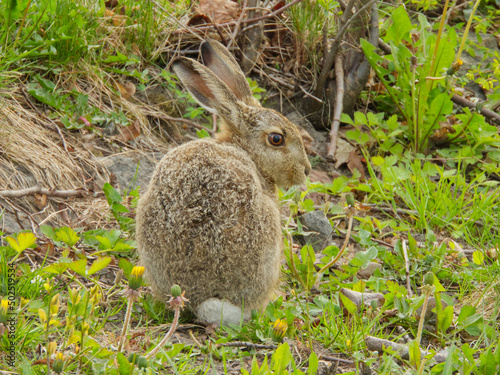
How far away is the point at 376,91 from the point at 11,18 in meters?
4.57

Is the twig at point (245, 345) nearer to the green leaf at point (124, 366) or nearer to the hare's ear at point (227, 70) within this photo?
the green leaf at point (124, 366)

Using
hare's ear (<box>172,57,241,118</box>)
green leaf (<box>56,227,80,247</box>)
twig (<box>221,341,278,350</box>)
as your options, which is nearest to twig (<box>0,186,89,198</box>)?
green leaf (<box>56,227,80,247</box>)

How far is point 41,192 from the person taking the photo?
4820 millimetres

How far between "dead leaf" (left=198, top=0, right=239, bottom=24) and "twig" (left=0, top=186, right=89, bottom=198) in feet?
10.2

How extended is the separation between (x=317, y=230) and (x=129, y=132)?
237 centimetres

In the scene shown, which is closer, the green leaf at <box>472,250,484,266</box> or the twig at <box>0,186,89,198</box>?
the green leaf at <box>472,250,484,266</box>

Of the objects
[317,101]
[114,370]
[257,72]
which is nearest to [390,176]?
[317,101]

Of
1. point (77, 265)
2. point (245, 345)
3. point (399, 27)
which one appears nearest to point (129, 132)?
point (77, 265)

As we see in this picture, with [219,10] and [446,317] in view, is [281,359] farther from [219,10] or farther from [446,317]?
[219,10]

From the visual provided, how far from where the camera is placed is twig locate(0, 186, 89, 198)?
4588mm

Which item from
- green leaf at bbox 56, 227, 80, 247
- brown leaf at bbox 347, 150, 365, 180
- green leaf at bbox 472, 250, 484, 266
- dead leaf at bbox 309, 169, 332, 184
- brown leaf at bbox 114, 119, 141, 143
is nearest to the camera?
green leaf at bbox 56, 227, 80, 247

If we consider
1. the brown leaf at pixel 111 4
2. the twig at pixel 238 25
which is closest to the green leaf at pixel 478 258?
the twig at pixel 238 25

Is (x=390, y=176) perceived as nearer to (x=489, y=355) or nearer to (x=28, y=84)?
(x=489, y=355)

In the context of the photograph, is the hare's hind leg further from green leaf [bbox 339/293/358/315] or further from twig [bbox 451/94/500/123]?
twig [bbox 451/94/500/123]
